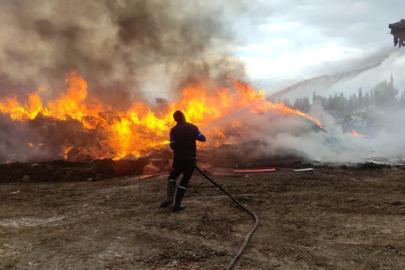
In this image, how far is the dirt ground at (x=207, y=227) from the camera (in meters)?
3.22

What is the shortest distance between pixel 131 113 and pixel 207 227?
10.9 metres

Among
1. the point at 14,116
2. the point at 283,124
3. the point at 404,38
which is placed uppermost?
the point at 404,38

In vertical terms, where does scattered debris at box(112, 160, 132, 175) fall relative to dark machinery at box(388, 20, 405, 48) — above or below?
below

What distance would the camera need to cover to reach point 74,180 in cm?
889

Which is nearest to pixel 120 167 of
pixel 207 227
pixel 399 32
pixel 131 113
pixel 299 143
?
pixel 131 113

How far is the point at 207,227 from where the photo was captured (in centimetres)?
436

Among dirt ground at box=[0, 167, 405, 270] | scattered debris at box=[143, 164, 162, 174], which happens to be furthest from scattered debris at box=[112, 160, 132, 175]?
dirt ground at box=[0, 167, 405, 270]

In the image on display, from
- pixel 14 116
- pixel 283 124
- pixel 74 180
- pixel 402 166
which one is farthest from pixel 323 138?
pixel 14 116

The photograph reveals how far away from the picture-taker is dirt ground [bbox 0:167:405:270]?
3.22 metres

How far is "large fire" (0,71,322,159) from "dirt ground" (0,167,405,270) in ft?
15.8

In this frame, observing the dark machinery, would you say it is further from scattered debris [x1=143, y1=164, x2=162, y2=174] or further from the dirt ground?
scattered debris [x1=143, y1=164, x2=162, y2=174]

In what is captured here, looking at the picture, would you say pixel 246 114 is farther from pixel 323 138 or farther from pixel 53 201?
pixel 53 201

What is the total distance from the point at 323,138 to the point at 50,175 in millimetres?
14185

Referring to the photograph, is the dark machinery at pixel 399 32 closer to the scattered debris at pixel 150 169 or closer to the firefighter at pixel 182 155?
the firefighter at pixel 182 155
